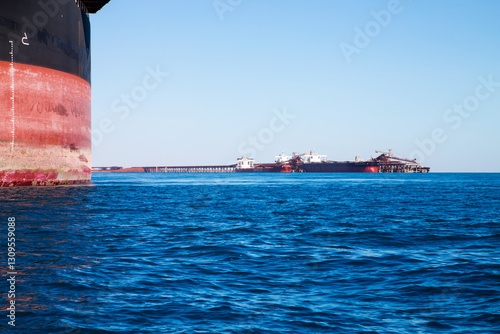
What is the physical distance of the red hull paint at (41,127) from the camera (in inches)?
1134

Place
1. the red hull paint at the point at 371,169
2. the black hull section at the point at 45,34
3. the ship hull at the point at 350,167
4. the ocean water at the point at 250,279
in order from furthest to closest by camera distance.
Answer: the ship hull at the point at 350,167, the red hull paint at the point at 371,169, the black hull section at the point at 45,34, the ocean water at the point at 250,279

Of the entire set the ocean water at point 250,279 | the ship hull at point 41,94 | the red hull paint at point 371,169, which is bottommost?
the ocean water at point 250,279

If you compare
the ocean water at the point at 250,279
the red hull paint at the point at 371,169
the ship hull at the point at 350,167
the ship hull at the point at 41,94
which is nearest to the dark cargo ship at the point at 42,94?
the ship hull at the point at 41,94

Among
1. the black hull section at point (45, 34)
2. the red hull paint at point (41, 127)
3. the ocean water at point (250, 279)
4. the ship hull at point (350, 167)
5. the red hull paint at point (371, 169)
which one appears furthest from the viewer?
the ship hull at point (350, 167)

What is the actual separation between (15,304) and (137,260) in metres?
3.51

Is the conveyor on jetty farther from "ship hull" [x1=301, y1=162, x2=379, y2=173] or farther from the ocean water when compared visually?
the ocean water

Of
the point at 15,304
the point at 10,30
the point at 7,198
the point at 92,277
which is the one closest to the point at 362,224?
the point at 92,277

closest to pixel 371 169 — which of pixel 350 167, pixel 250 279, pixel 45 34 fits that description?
pixel 350 167

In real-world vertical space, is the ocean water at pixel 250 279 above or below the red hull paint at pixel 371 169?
below

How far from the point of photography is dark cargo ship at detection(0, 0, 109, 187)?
28875 mm

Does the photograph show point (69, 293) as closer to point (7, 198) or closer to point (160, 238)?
point (160, 238)

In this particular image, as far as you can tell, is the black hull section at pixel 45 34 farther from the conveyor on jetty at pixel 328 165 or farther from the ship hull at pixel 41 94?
the conveyor on jetty at pixel 328 165

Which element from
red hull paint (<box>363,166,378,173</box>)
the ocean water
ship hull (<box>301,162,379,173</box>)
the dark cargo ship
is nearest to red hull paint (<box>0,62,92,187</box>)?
the dark cargo ship

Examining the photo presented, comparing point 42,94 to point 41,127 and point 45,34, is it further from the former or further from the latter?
point 45,34
